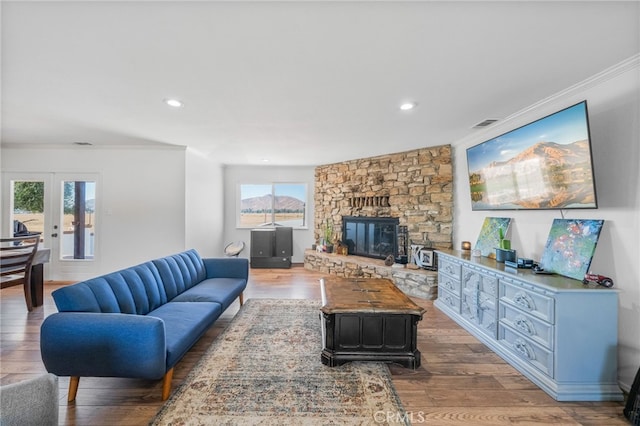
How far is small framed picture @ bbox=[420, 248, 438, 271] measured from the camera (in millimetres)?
4008

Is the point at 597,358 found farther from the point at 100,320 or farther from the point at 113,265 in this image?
the point at 113,265

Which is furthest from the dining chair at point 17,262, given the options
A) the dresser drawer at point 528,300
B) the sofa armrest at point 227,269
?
the dresser drawer at point 528,300

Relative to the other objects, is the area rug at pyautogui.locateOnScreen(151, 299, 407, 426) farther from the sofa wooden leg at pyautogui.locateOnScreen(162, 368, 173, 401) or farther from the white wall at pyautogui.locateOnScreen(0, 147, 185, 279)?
the white wall at pyautogui.locateOnScreen(0, 147, 185, 279)

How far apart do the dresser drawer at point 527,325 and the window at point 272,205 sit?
462 cm

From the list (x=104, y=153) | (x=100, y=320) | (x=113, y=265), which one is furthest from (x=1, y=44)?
(x=113, y=265)

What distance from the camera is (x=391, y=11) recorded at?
1407 mm

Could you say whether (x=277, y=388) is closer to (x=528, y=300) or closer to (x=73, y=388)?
(x=73, y=388)

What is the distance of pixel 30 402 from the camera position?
980 mm

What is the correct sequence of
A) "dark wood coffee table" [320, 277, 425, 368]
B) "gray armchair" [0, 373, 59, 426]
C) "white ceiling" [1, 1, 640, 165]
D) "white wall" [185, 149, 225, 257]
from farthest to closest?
"white wall" [185, 149, 225, 257], "dark wood coffee table" [320, 277, 425, 368], "white ceiling" [1, 1, 640, 165], "gray armchair" [0, 373, 59, 426]

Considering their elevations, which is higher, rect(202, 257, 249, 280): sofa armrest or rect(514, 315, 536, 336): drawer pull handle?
rect(202, 257, 249, 280): sofa armrest

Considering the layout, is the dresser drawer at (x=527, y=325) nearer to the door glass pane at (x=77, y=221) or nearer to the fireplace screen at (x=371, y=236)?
the fireplace screen at (x=371, y=236)

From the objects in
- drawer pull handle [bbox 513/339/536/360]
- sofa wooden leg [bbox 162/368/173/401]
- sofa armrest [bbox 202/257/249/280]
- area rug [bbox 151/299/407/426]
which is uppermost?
sofa armrest [bbox 202/257/249/280]

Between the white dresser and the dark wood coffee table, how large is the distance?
845 millimetres

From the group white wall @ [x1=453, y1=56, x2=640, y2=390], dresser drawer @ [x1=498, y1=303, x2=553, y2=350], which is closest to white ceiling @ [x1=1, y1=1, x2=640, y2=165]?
white wall @ [x1=453, y1=56, x2=640, y2=390]
